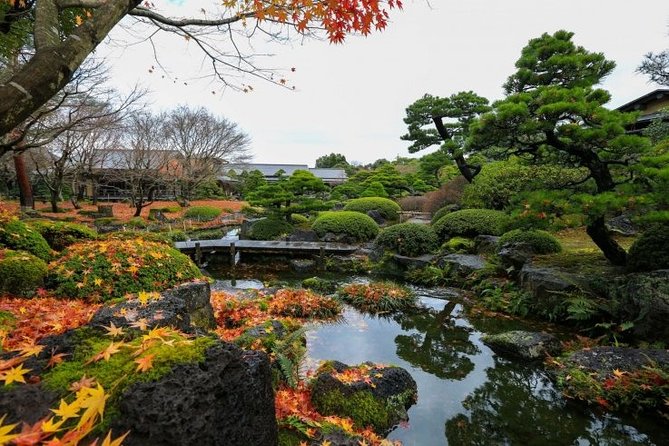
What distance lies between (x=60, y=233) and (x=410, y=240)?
9036 millimetres

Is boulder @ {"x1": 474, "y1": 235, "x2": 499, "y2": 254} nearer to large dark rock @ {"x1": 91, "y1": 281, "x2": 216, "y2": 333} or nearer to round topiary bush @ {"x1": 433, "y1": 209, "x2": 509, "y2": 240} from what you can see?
round topiary bush @ {"x1": 433, "y1": 209, "x2": 509, "y2": 240}

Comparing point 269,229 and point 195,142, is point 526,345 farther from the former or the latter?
point 195,142

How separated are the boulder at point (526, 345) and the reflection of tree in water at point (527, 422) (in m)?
0.66

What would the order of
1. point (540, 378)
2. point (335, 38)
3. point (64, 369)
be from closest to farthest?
point (64, 369), point (335, 38), point (540, 378)

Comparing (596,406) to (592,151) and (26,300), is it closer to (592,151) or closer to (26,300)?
(592,151)

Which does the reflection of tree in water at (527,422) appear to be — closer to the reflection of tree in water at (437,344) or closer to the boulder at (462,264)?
the reflection of tree in water at (437,344)

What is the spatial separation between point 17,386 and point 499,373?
17.2 feet

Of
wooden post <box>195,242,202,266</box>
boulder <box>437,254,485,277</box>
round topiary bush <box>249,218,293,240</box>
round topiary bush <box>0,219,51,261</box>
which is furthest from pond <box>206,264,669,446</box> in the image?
round topiary bush <box>249,218,293,240</box>

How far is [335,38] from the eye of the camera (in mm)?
3875

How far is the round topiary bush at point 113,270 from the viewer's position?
479cm

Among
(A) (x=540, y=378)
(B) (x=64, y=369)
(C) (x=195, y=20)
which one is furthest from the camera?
(A) (x=540, y=378)

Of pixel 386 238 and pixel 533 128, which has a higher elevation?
pixel 533 128

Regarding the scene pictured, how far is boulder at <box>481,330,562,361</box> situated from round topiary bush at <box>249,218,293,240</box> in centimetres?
1234

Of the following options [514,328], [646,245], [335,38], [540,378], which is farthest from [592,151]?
[335,38]
